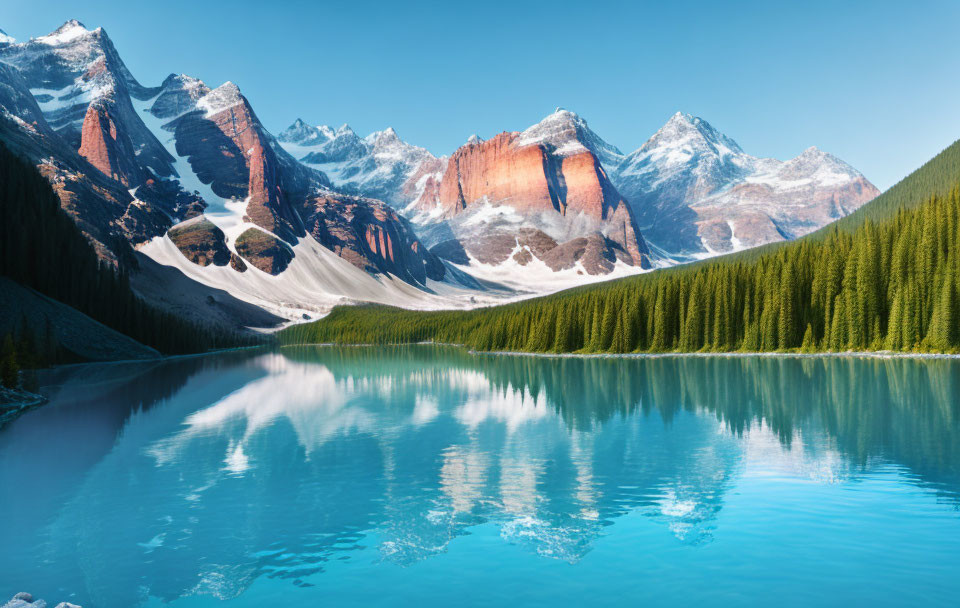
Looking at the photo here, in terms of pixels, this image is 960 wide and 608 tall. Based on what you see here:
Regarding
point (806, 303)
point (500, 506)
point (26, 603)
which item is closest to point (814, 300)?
point (806, 303)

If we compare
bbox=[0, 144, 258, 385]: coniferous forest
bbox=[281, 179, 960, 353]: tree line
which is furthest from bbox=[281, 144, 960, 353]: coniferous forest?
bbox=[0, 144, 258, 385]: coniferous forest

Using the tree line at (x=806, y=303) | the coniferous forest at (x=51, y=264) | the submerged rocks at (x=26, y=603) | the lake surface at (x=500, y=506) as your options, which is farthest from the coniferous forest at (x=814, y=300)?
the submerged rocks at (x=26, y=603)

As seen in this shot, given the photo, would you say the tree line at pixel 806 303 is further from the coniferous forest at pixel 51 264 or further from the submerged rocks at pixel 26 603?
the submerged rocks at pixel 26 603

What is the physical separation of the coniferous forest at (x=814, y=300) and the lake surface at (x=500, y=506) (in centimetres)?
4143

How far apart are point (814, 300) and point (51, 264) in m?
109

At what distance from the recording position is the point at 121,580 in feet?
42.6

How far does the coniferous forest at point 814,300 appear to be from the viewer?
2825 inches

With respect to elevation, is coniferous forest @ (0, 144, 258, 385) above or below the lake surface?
above

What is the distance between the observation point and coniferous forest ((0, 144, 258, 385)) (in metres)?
84.2

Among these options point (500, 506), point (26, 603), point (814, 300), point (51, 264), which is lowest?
A: point (500, 506)

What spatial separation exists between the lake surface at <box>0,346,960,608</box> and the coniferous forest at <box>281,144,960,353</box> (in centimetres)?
4143

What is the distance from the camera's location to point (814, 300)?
84000 millimetres

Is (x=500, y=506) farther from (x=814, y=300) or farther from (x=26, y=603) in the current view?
(x=814, y=300)

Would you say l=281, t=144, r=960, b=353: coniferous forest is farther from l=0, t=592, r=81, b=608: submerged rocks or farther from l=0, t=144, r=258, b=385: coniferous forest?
l=0, t=592, r=81, b=608: submerged rocks
